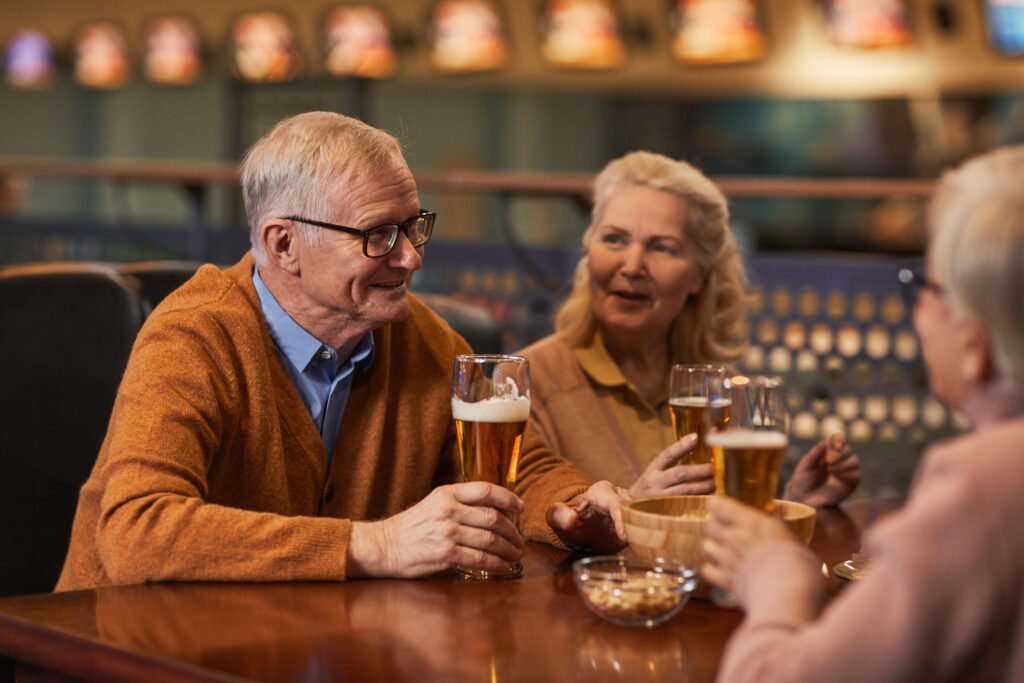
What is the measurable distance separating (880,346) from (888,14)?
6112 mm

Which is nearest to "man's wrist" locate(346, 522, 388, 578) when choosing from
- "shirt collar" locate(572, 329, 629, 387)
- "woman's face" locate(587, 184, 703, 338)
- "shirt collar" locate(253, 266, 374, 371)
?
"shirt collar" locate(253, 266, 374, 371)

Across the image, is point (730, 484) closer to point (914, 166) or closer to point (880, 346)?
point (880, 346)

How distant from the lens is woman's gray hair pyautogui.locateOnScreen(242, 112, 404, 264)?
1.84 metres

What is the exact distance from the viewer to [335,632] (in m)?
1.32

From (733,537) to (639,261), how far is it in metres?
1.35

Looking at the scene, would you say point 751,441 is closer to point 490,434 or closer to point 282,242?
point 490,434

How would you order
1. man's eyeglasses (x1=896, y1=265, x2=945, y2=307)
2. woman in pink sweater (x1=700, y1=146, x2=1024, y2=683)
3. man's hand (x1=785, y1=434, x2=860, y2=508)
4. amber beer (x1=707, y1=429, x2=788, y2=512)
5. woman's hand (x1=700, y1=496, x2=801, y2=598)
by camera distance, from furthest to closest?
man's hand (x1=785, y1=434, x2=860, y2=508), amber beer (x1=707, y1=429, x2=788, y2=512), woman's hand (x1=700, y1=496, x2=801, y2=598), man's eyeglasses (x1=896, y1=265, x2=945, y2=307), woman in pink sweater (x1=700, y1=146, x2=1024, y2=683)

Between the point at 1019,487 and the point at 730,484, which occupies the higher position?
the point at 1019,487

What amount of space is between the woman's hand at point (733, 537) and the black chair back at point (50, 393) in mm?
1462

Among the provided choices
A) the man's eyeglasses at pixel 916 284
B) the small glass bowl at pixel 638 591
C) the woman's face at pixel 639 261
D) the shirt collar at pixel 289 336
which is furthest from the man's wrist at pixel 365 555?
the woman's face at pixel 639 261

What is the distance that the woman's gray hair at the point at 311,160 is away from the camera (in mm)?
1843

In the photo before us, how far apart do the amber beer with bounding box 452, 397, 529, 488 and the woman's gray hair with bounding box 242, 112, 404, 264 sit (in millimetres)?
412

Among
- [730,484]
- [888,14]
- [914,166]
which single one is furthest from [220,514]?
[914,166]

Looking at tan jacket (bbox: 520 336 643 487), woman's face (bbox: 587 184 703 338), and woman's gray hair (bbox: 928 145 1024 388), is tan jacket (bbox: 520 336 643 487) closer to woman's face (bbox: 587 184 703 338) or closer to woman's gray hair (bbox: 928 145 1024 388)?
woman's face (bbox: 587 184 703 338)
